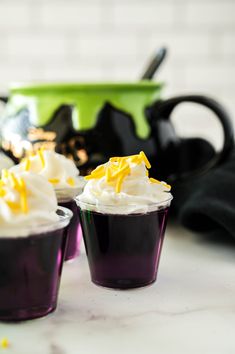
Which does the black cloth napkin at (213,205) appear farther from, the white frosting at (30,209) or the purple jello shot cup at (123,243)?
the white frosting at (30,209)

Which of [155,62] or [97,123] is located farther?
[155,62]

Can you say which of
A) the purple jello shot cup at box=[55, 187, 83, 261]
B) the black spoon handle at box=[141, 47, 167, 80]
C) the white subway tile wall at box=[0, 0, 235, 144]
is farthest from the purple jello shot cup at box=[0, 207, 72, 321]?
the white subway tile wall at box=[0, 0, 235, 144]

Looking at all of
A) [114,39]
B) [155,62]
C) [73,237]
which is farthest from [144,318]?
[114,39]

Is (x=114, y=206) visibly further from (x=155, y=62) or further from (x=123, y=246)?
(x=155, y=62)

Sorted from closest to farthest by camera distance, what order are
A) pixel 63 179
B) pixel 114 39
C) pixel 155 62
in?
pixel 63 179
pixel 155 62
pixel 114 39

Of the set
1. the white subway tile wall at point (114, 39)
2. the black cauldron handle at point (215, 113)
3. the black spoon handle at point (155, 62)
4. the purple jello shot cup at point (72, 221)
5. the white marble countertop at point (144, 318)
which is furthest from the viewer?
the white subway tile wall at point (114, 39)

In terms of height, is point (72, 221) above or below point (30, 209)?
below

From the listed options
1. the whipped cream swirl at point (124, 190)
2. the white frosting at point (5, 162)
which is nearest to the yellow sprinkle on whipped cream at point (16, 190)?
the whipped cream swirl at point (124, 190)

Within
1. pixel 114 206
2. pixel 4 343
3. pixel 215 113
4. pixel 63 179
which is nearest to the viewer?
pixel 4 343

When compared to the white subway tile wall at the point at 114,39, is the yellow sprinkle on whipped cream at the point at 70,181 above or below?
above
